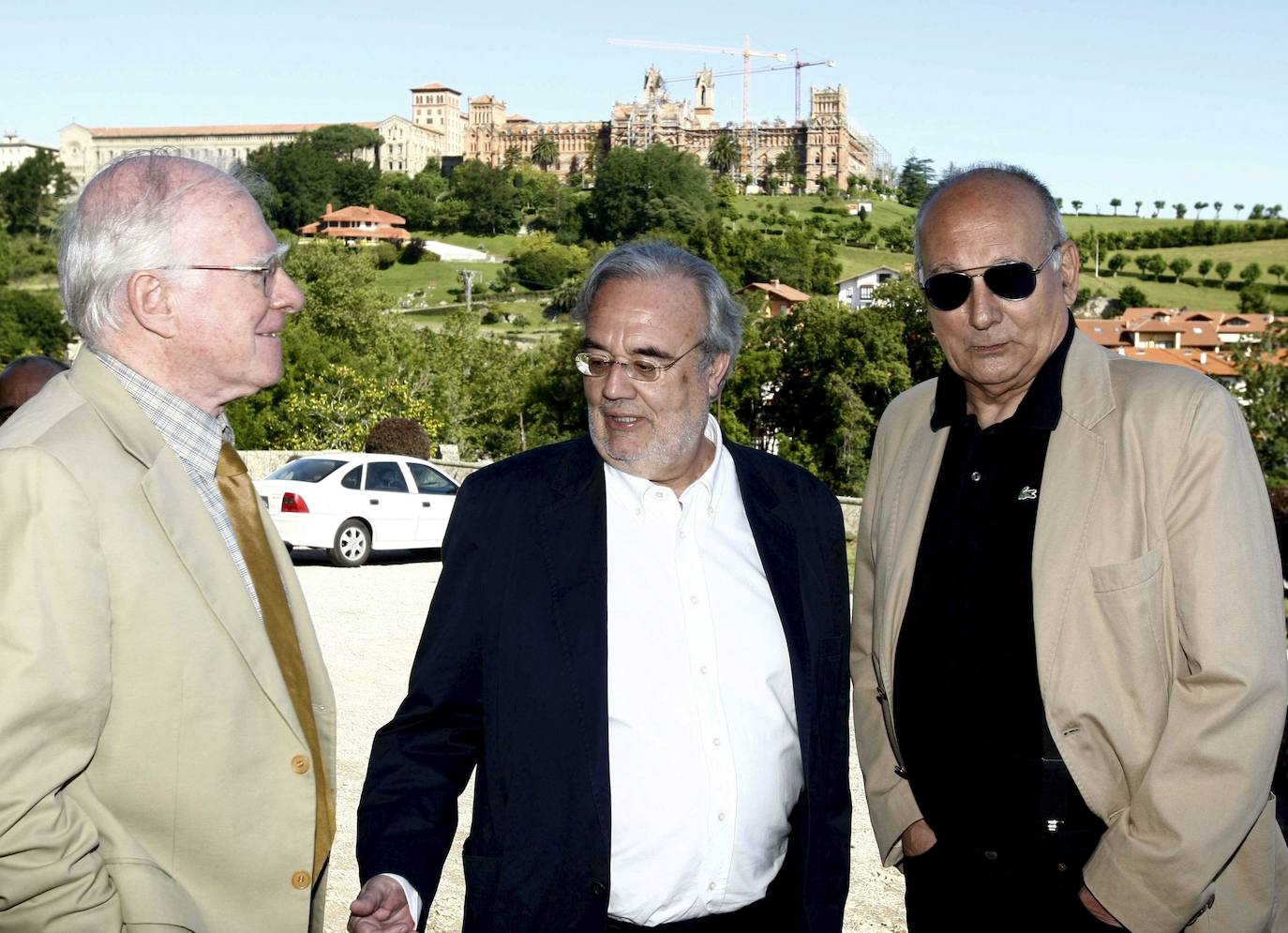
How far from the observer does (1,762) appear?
1.75 m

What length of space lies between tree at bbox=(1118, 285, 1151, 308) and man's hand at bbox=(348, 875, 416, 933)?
3804 inches

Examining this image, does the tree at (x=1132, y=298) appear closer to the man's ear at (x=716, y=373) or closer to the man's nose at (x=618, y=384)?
the man's ear at (x=716, y=373)

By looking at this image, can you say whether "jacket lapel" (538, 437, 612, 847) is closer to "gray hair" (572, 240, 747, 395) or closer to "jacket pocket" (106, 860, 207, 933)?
"gray hair" (572, 240, 747, 395)

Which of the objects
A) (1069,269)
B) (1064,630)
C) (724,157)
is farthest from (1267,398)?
(724,157)

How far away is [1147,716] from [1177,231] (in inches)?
4778

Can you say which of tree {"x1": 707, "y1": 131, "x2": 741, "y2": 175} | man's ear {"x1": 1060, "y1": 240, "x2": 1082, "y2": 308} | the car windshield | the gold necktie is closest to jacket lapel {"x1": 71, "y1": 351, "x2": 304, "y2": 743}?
the gold necktie

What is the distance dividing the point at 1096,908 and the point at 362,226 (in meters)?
111

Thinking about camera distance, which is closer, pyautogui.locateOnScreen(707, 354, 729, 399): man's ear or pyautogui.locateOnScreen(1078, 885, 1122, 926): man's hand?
pyautogui.locateOnScreen(1078, 885, 1122, 926): man's hand

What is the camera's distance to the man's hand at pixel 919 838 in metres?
2.59

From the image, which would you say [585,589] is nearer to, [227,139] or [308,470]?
[308,470]

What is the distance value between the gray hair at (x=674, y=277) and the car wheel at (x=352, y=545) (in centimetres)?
1144

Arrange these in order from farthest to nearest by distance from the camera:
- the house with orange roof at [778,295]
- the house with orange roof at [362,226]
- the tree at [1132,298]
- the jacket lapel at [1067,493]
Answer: the house with orange roof at [362,226] < the tree at [1132,298] < the house with orange roof at [778,295] < the jacket lapel at [1067,493]

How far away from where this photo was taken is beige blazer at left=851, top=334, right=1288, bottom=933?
2.24m

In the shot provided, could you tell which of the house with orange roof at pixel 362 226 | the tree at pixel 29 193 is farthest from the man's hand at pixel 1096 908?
the tree at pixel 29 193
